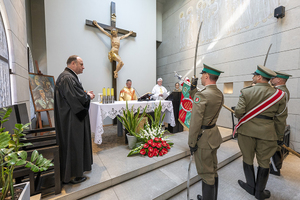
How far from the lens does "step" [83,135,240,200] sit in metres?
1.89

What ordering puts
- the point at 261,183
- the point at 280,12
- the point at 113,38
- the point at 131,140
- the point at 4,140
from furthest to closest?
the point at 113,38 < the point at 280,12 < the point at 131,140 < the point at 261,183 < the point at 4,140

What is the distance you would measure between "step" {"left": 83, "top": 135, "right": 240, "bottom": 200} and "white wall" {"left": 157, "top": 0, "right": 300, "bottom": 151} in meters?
3.37

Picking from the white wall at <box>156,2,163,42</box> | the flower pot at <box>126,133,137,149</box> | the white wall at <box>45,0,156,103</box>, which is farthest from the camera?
the white wall at <box>156,2,163,42</box>

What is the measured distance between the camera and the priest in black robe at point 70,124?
5.99 feet

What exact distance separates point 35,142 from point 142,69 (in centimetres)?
489

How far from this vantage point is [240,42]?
4684mm

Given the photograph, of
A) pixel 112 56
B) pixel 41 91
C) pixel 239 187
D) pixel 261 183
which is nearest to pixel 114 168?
pixel 239 187

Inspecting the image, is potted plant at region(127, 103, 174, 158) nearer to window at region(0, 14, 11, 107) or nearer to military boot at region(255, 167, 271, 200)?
military boot at region(255, 167, 271, 200)

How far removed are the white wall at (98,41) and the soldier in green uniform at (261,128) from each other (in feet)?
14.9

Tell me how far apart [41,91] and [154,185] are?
11.7 ft

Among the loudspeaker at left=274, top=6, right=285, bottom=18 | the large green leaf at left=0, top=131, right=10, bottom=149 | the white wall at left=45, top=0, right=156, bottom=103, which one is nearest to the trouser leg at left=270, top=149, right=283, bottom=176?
the loudspeaker at left=274, top=6, right=285, bottom=18

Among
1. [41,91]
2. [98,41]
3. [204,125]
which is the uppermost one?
[98,41]

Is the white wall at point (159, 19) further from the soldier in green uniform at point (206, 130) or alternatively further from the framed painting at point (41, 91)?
the soldier in green uniform at point (206, 130)

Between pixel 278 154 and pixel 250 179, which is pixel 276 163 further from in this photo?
pixel 250 179
